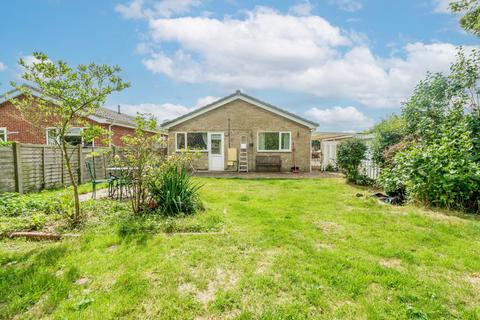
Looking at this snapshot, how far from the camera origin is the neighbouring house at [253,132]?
15.3m

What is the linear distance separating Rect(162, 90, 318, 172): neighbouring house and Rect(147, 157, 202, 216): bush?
Answer: 9524 mm

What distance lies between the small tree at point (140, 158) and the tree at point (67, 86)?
83 centimetres

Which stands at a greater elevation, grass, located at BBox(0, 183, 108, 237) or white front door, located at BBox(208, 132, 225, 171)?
white front door, located at BBox(208, 132, 225, 171)

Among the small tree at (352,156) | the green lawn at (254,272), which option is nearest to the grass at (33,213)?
the green lawn at (254,272)

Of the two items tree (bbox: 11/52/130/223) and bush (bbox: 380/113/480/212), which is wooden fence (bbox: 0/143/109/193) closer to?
tree (bbox: 11/52/130/223)

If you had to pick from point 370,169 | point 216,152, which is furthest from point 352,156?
point 216,152

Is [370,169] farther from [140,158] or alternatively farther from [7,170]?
[7,170]

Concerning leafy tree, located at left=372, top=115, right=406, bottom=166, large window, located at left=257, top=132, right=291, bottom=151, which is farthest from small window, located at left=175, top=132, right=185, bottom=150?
leafy tree, located at left=372, top=115, right=406, bottom=166

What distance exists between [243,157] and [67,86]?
11.6 metres

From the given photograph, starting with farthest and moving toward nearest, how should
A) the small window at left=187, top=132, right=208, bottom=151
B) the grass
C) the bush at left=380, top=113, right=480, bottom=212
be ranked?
the small window at left=187, top=132, right=208, bottom=151, the bush at left=380, top=113, right=480, bottom=212, the grass

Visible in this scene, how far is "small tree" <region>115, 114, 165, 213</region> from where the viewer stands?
17.2ft

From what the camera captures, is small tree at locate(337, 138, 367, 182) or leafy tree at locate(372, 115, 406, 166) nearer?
leafy tree at locate(372, 115, 406, 166)

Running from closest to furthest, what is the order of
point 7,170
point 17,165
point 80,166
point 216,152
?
point 7,170 → point 17,165 → point 80,166 → point 216,152

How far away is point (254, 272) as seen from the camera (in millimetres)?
2988
